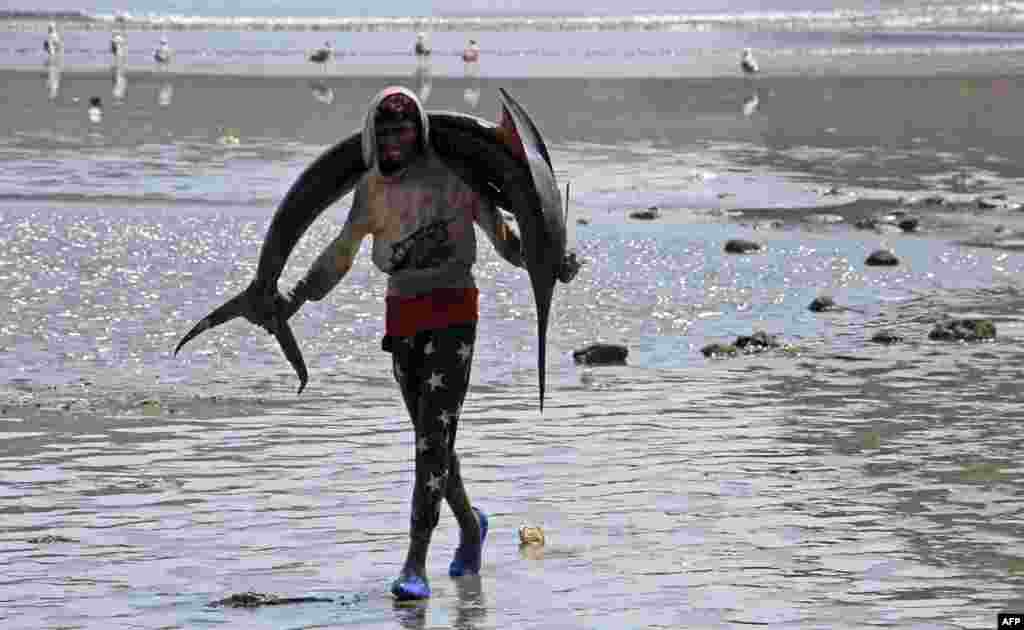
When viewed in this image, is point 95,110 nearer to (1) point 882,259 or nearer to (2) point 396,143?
(1) point 882,259

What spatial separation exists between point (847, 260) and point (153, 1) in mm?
103282

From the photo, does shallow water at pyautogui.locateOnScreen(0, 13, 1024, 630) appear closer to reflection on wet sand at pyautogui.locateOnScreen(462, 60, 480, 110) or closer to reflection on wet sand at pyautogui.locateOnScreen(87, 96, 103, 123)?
reflection on wet sand at pyautogui.locateOnScreen(87, 96, 103, 123)

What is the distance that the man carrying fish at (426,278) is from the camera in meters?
9.73

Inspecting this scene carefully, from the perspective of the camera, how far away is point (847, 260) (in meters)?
22.4

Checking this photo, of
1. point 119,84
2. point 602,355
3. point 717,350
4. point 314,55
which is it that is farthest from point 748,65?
point 602,355

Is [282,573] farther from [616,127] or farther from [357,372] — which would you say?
[616,127]

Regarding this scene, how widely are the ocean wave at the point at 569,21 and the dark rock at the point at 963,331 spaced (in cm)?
7317

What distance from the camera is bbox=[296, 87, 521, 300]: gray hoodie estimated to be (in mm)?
9742

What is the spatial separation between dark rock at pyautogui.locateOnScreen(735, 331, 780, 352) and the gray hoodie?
6.97 meters

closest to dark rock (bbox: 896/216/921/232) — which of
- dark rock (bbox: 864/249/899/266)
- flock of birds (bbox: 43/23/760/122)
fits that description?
dark rock (bbox: 864/249/899/266)

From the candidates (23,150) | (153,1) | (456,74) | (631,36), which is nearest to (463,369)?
(23,150)

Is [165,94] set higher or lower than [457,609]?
higher

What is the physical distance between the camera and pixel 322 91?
52219mm

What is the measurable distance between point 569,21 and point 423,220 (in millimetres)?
93815
